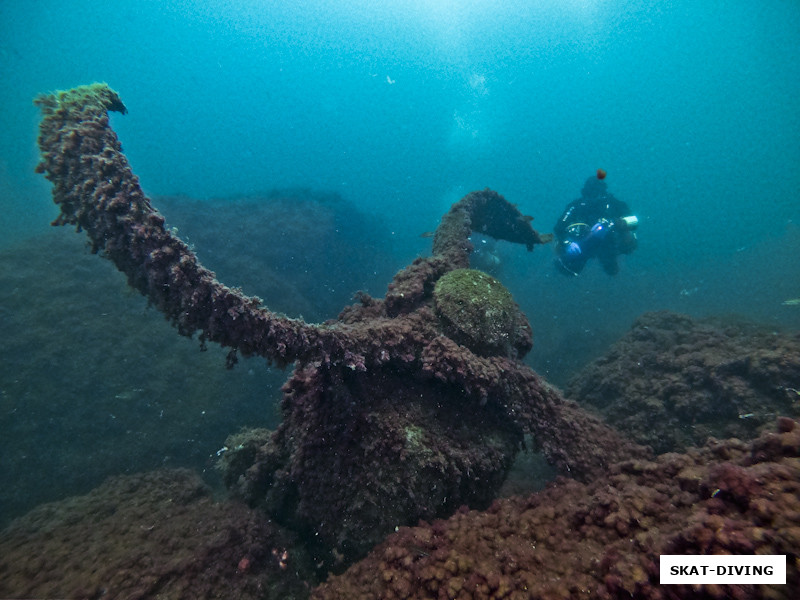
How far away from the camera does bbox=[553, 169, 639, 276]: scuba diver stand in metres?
16.4

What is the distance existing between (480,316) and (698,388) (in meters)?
5.54

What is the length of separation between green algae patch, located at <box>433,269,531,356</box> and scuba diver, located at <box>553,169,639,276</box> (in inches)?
466

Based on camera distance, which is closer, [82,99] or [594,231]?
[82,99]

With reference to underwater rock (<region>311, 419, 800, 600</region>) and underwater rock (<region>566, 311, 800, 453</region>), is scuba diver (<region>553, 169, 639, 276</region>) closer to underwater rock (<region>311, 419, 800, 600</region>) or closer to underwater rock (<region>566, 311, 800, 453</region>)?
underwater rock (<region>566, 311, 800, 453</region>)

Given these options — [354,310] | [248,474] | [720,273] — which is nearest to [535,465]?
[354,310]

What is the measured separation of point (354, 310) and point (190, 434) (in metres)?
7.59

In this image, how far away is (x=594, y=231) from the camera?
52.9 feet

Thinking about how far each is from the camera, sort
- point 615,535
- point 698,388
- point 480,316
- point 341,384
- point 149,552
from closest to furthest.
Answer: point 615,535 < point 149,552 < point 341,384 < point 480,316 < point 698,388

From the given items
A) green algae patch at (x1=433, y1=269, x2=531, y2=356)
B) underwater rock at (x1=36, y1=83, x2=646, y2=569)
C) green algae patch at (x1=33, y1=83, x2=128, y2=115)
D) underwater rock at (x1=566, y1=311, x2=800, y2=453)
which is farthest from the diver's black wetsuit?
green algae patch at (x1=33, y1=83, x2=128, y2=115)

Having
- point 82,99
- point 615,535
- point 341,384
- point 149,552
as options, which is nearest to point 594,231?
point 341,384

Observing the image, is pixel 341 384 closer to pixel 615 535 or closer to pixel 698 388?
pixel 615 535

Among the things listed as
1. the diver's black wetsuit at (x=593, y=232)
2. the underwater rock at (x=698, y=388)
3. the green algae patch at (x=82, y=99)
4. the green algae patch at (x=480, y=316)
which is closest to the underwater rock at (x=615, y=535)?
the green algae patch at (x=480, y=316)

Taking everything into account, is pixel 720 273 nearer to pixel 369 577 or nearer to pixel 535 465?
pixel 535 465

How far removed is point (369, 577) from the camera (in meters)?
3.65
